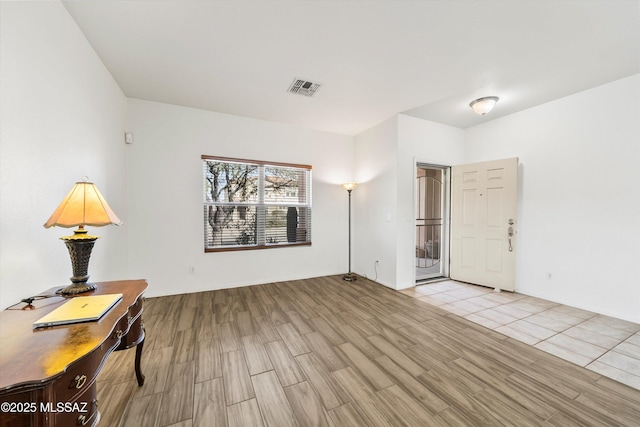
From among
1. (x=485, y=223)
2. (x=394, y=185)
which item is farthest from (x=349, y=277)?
(x=485, y=223)

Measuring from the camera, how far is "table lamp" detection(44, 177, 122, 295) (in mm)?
1421

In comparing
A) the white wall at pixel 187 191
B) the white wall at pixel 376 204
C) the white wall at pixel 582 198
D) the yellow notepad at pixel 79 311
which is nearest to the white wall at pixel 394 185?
the white wall at pixel 376 204

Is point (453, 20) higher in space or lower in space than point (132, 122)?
higher

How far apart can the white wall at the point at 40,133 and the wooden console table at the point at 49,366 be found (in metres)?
0.44

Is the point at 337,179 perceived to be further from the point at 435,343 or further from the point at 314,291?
the point at 435,343

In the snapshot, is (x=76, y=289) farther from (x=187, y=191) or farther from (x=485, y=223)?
(x=485, y=223)

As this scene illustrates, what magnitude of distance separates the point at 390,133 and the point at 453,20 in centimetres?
210

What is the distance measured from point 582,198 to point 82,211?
17.7ft

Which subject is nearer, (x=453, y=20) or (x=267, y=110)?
(x=453, y=20)

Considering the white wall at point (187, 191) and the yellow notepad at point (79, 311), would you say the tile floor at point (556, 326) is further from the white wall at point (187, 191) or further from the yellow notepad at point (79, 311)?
the yellow notepad at point (79, 311)

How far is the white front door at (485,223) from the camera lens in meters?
3.83

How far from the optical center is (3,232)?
1.31 metres

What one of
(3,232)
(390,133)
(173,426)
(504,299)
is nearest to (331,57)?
(390,133)

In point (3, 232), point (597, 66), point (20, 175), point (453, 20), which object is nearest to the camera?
point (3, 232)
